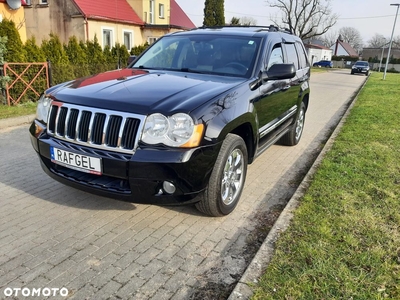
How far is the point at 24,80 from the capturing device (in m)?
9.46

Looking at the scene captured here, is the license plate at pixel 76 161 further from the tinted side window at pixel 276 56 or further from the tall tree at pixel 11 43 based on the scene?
the tall tree at pixel 11 43

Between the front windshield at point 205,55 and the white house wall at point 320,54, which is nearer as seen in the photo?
the front windshield at point 205,55

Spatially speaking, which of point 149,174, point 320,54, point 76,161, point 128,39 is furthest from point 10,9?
point 320,54

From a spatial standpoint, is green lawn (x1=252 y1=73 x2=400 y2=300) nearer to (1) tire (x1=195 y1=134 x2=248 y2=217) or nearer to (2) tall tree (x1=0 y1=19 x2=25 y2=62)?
(1) tire (x1=195 y1=134 x2=248 y2=217)

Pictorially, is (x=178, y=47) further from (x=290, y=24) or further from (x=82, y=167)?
(x=290, y=24)

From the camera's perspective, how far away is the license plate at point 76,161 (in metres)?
2.85

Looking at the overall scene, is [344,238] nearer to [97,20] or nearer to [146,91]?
[146,91]

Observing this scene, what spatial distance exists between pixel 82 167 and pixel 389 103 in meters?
11.3

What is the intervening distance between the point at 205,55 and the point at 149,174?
209cm

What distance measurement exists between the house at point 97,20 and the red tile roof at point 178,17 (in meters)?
3.26

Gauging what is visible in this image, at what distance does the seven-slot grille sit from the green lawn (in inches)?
59.6

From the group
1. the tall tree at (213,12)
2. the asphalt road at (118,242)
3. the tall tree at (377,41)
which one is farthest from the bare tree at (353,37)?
the asphalt road at (118,242)

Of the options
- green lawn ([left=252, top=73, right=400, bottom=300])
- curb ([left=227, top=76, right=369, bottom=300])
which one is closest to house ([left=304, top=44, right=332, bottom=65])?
green lawn ([left=252, top=73, right=400, bottom=300])

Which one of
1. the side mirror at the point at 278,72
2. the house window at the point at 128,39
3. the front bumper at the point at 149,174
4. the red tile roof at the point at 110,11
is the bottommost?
the front bumper at the point at 149,174
